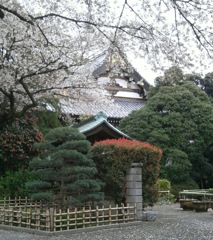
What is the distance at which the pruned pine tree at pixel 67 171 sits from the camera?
1068 cm

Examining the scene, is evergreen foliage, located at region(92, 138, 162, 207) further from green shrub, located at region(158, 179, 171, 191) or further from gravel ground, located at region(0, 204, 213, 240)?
green shrub, located at region(158, 179, 171, 191)

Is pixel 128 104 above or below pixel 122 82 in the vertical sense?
below

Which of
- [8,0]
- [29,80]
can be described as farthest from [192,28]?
[29,80]

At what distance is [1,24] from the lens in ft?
29.9

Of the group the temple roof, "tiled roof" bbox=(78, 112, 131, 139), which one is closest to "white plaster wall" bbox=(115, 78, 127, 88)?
the temple roof

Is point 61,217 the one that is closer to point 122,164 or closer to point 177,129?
point 122,164

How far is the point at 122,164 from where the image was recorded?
39.5 feet

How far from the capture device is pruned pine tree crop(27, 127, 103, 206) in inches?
420

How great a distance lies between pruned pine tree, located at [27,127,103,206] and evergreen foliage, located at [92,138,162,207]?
0.81 metres

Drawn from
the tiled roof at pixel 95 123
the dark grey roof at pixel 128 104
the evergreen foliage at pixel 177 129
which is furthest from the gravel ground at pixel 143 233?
the dark grey roof at pixel 128 104

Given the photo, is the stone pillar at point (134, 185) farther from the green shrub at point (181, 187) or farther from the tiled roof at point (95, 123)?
the green shrub at point (181, 187)

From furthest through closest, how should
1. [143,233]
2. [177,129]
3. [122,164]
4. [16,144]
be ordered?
[177,129], [16,144], [122,164], [143,233]

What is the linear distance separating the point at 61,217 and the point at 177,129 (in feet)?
41.2

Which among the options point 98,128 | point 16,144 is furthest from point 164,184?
point 16,144
